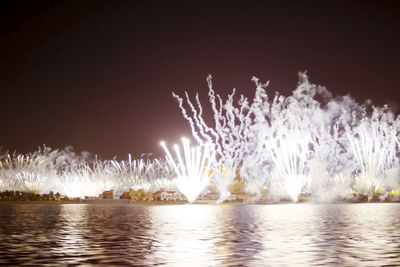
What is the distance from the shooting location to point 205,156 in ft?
204

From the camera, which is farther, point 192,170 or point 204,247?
point 192,170

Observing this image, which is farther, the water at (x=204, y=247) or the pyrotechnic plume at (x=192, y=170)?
the pyrotechnic plume at (x=192, y=170)

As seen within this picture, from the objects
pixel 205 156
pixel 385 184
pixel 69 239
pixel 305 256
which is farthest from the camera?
pixel 385 184

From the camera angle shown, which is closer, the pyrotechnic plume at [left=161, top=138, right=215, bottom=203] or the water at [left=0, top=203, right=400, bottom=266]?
the water at [left=0, top=203, right=400, bottom=266]

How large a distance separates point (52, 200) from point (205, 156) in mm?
32313

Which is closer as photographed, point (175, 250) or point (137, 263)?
point (137, 263)

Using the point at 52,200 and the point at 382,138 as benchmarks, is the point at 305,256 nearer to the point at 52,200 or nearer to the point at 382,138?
the point at 382,138

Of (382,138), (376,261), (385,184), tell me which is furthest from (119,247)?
(385,184)

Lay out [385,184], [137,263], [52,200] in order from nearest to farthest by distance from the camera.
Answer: [137,263] → [52,200] → [385,184]

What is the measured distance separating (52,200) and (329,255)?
72.3 metres

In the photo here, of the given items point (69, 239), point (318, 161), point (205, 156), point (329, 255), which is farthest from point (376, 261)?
point (318, 161)

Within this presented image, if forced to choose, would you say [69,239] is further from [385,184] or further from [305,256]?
[385,184]

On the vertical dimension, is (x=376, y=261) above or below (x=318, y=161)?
below

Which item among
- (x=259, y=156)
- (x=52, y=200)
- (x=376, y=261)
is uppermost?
(x=259, y=156)
